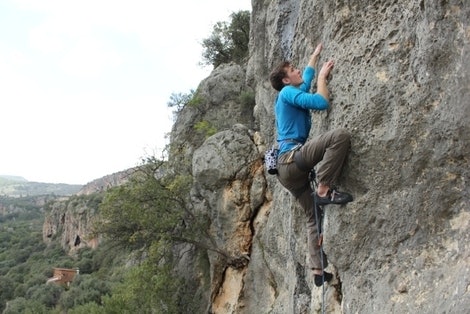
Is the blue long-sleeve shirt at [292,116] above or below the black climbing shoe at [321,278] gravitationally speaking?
above

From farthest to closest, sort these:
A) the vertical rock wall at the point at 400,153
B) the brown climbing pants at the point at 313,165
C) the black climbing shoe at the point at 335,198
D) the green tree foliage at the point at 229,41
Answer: the green tree foliage at the point at 229,41 < the black climbing shoe at the point at 335,198 < the brown climbing pants at the point at 313,165 < the vertical rock wall at the point at 400,153

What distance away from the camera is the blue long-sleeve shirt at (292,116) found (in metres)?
6.28

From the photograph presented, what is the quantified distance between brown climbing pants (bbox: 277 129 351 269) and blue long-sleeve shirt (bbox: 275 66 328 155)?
22 cm

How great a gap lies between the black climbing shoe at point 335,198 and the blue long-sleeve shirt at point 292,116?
815mm

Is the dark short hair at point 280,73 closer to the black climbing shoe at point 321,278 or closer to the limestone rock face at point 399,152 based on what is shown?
the limestone rock face at point 399,152

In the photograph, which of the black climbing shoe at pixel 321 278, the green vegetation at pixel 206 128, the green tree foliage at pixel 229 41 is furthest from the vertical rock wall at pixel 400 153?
the green tree foliage at pixel 229 41

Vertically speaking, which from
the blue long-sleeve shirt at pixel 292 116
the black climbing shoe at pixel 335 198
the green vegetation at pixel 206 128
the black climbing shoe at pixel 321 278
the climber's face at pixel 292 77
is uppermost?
the green vegetation at pixel 206 128

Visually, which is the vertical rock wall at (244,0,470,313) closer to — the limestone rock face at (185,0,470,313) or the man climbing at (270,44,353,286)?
the limestone rock face at (185,0,470,313)

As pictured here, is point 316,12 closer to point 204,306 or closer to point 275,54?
point 275,54

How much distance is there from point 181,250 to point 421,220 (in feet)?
61.0

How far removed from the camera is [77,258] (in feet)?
240

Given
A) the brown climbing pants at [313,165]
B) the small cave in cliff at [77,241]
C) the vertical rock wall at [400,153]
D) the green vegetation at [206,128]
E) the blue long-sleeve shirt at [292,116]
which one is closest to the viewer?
the vertical rock wall at [400,153]

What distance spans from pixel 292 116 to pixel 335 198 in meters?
1.31

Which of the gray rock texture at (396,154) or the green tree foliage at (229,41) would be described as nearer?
the gray rock texture at (396,154)
